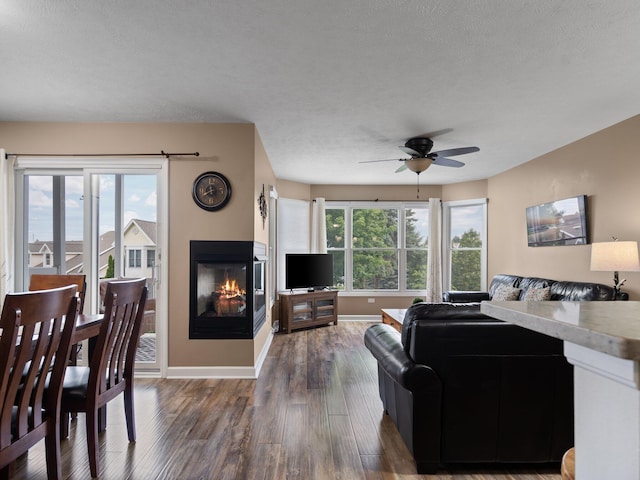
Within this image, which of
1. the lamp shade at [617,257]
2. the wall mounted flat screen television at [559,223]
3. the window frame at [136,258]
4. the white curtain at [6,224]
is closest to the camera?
the lamp shade at [617,257]

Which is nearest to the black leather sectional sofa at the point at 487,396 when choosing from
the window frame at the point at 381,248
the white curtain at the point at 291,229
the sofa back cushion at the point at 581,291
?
the sofa back cushion at the point at 581,291

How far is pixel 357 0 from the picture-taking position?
7.09ft

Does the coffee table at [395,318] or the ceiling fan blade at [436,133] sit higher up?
the ceiling fan blade at [436,133]

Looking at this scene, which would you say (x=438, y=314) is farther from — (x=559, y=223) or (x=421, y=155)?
(x=559, y=223)

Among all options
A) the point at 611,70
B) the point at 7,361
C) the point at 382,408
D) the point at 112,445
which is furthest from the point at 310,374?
the point at 611,70

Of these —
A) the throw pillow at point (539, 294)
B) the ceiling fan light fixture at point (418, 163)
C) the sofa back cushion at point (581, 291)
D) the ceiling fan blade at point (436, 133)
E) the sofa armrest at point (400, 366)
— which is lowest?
the sofa armrest at point (400, 366)

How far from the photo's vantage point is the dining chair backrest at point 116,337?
91.2 inches

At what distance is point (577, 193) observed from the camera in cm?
480

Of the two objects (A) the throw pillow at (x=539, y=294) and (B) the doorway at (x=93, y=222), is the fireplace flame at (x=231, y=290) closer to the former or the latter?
(B) the doorway at (x=93, y=222)

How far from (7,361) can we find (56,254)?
3.32m

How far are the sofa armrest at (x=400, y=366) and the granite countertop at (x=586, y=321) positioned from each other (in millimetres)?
1454

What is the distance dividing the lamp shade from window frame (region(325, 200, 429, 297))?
4.06m

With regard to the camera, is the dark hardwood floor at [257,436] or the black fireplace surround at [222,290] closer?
the dark hardwood floor at [257,436]

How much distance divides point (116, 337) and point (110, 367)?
204 millimetres
